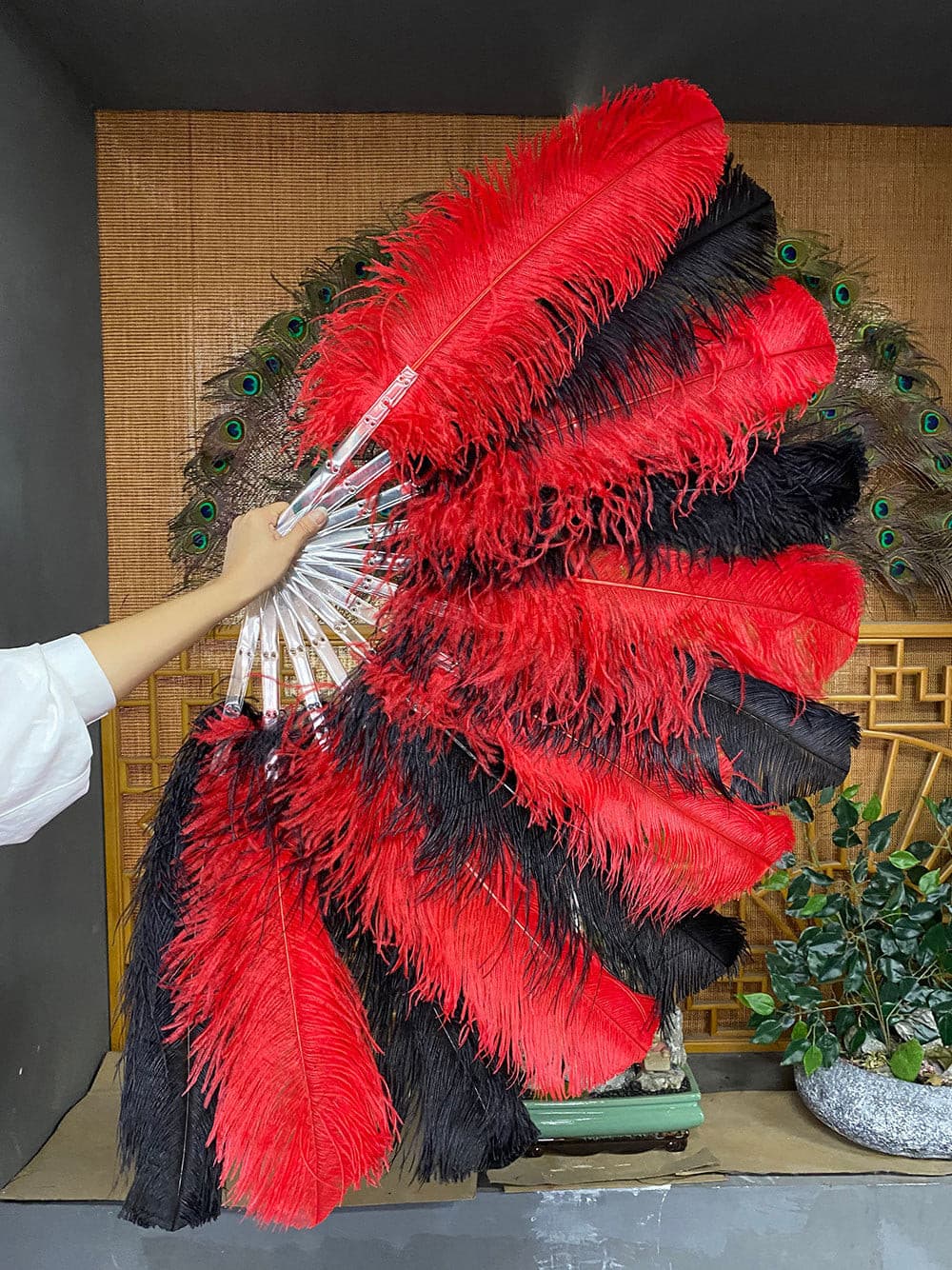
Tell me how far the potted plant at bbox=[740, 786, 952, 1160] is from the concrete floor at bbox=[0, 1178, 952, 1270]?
12 cm

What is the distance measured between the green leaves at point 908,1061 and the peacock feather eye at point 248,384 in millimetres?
1680

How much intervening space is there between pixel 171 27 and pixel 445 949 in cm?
166

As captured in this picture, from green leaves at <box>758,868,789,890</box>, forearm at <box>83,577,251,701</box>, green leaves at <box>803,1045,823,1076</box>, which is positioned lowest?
green leaves at <box>803,1045,823,1076</box>

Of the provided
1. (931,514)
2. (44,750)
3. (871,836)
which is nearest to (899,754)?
(871,836)

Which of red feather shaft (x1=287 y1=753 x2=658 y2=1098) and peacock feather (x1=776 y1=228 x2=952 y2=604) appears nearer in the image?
red feather shaft (x1=287 y1=753 x2=658 y2=1098)

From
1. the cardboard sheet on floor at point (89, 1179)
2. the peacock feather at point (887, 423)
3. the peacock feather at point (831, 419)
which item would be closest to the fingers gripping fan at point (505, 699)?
the cardboard sheet on floor at point (89, 1179)

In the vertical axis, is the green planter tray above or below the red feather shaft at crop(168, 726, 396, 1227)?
below

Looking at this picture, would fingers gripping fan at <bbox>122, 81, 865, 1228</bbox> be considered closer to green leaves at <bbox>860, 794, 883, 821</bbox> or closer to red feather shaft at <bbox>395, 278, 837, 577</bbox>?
red feather shaft at <bbox>395, 278, 837, 577</bbox>

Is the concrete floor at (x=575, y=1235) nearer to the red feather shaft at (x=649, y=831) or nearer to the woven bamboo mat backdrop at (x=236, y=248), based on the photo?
the woven bamboo mat backdrop at (x=236, y=248)

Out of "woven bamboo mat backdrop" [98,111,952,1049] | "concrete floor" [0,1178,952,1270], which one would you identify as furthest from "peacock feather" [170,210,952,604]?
"concrete floor" [0,1178,952,1270]

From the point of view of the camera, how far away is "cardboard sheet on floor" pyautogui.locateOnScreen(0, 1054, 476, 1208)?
5.30 ft

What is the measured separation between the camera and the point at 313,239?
2.10 m

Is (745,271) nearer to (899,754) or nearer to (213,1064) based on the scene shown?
(213,1064)

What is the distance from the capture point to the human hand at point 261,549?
87cm
